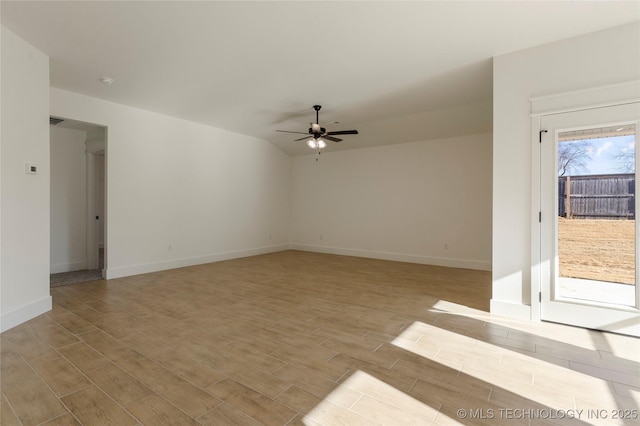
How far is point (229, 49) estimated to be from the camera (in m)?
3.57

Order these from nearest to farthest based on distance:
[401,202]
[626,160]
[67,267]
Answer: [626,160] → [67,267] → [401,202]

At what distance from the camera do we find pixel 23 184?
A: 340 cm

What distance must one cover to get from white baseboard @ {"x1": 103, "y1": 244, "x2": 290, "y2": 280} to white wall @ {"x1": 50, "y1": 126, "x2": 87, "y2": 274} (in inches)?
57.2

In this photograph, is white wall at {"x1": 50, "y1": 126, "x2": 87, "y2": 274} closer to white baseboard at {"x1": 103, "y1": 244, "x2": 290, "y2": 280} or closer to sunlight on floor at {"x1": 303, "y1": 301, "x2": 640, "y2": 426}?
white baseboard at {"x1": 103, "y1": 244, "x2": 290, "y2": 280}

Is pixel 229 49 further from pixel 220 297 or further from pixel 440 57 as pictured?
pixel 220 297

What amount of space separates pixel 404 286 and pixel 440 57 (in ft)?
11.0

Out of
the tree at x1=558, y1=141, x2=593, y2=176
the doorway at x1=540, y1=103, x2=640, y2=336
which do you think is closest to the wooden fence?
the doorway at x1=540, y1=103, x2=640, y2=336

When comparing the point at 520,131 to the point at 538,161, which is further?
the point at 520,131

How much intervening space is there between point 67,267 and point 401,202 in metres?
7.28

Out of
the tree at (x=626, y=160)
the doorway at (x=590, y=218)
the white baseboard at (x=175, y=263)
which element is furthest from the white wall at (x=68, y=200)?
the tree at (x=626, y=160)

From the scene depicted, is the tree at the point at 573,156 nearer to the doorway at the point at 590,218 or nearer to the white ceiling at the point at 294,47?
the doorway at the point at 590,218

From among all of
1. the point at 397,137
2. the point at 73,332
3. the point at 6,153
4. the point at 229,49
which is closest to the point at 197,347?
the point at 73,332

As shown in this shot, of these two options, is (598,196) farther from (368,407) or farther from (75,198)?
(75,198)

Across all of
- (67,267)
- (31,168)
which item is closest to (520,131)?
(31,168)
